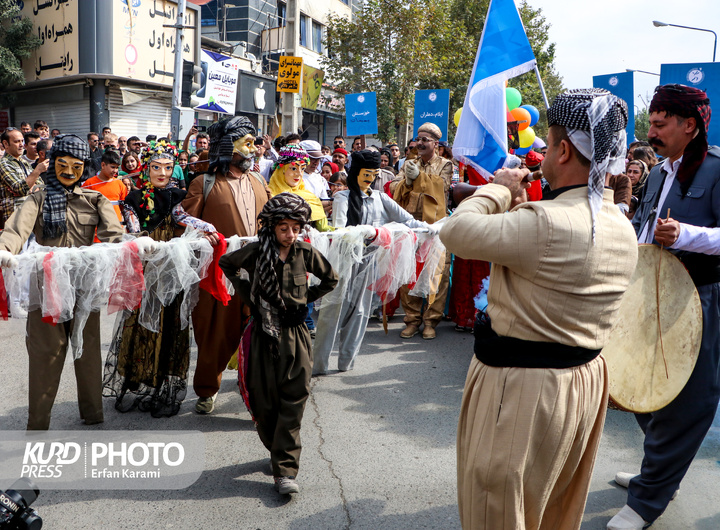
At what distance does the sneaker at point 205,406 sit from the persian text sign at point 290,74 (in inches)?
441

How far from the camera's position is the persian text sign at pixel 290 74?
14.4 metres

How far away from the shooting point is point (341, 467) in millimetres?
3713

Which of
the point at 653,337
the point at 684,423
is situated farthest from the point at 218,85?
the point at 684,423

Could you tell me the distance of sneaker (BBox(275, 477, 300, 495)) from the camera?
10.9ft

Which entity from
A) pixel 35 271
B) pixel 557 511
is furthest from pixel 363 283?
pixel 557 511

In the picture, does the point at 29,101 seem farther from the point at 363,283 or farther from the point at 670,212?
the point at 670,212

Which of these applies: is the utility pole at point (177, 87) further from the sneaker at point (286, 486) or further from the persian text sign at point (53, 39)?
the sneaker at point (286, 486)

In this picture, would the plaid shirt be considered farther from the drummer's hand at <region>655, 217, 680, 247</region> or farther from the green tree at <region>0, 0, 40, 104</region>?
the green tree at <region>0, 0, 40, 104</region>

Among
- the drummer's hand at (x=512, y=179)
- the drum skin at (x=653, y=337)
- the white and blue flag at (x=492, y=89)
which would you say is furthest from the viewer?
the white and blue flag at (x=492, y=89)

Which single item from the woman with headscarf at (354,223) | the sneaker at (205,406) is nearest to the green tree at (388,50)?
the woman with headscarf at (354,223)

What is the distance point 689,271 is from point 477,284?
3896mm

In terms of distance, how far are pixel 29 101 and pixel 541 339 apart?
823 inches

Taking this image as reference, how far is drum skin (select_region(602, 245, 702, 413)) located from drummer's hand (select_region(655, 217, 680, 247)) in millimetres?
165

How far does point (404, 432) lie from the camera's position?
4.25 m
